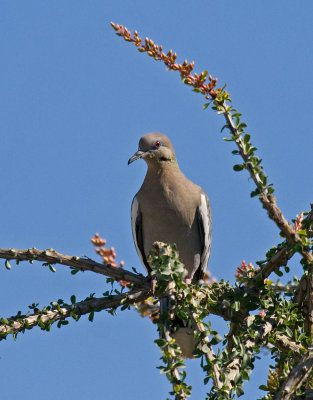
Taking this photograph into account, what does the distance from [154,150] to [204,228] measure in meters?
1.10

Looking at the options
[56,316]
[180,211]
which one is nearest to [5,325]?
[56,316]

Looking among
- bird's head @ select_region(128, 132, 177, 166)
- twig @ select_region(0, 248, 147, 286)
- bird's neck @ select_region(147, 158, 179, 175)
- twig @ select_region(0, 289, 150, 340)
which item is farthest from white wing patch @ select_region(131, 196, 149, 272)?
twig @ select_region(0, 289, 150, 340)

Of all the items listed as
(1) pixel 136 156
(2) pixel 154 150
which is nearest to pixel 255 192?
(1) pixel 136 156

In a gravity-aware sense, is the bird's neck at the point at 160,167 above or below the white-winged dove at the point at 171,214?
above

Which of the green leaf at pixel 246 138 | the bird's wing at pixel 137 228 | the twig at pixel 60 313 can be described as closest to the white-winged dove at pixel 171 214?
the bird's wing at pixel 137 228

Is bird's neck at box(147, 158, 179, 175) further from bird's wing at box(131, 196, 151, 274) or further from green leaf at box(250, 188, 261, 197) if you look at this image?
green leaf at box(250, 188, 261, 197)

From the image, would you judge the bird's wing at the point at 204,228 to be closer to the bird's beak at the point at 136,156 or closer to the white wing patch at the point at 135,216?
the white wing patch at the point at 135,216

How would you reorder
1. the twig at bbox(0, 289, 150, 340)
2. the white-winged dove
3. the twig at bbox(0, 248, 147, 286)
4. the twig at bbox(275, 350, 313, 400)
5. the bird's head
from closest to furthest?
the twig at bbox(275, 350, 313, 400)
the twig at bbox(0, 289, 150, 340)
the twig at bbox(0, 248, 147, 286)
the white-winged dove
the bird's head

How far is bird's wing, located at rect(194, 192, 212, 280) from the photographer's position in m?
7.25

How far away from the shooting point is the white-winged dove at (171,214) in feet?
23.3

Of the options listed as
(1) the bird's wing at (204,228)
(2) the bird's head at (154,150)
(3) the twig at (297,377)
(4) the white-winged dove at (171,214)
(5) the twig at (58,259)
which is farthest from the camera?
(2) the bird's head at (154,150)

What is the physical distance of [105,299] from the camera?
4062 mm

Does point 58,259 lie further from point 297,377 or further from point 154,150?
point 154,150

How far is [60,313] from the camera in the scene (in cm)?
389
